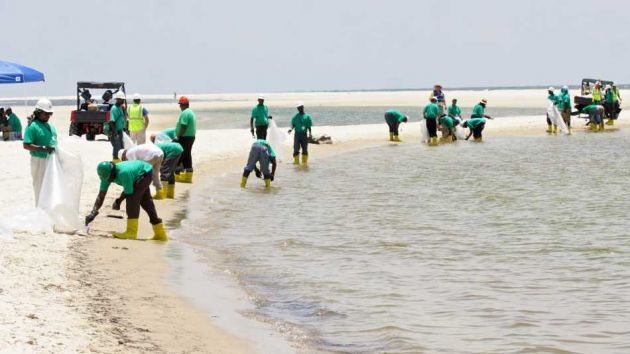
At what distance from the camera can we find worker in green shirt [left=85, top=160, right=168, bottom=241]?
10.8m

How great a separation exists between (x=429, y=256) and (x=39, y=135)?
4.90m

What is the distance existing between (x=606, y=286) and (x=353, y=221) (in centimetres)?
546

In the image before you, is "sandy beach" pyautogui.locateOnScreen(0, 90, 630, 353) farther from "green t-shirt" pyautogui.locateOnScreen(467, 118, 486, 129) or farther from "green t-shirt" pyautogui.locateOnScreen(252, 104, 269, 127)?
"green t-shirt" pyautogui.locateOnScreen(467, 118, 486, 129)

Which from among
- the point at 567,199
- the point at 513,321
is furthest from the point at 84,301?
the point at 567,199

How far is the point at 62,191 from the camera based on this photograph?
1102 centimetres

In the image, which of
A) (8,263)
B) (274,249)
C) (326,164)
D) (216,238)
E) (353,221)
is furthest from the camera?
(326,164)

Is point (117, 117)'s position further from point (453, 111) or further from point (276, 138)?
point (453, 111)

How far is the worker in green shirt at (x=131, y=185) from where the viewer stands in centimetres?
1077

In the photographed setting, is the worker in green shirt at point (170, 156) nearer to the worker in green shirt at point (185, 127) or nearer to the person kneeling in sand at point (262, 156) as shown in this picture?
the worker in green shirt at point (185, 127)

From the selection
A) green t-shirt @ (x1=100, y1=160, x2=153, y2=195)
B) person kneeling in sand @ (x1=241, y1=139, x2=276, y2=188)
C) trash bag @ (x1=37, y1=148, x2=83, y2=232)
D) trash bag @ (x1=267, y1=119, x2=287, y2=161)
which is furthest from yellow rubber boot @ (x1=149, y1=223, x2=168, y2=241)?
trash bag @ (x1=267, y1=119, x2=287, y2=161)

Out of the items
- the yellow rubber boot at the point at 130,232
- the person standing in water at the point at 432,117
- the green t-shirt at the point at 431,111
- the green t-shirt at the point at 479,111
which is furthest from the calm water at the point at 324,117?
the yellow rubber boot at the point at 130,232

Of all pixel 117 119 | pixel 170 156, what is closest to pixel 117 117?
pixel 117 119

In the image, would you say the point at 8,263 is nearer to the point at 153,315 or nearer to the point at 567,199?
the point at 153,315

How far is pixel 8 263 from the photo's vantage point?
29.3 feet
